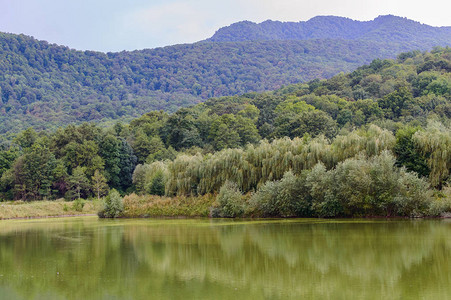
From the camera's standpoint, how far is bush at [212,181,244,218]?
43469 millimetres

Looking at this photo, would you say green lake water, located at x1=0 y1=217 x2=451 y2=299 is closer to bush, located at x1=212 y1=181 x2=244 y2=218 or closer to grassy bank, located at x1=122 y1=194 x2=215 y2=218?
bush, located at x1=212 y1=181 x2=244 y2=218

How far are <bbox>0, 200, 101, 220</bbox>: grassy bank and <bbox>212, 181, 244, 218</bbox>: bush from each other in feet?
78.6

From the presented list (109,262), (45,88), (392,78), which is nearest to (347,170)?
(109,262)

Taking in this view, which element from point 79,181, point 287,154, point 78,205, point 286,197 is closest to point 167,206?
point 287,154

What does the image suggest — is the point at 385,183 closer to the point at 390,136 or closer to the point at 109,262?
the point at 390,136

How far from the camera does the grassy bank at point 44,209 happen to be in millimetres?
57750

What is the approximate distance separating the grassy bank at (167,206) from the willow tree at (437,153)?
19.0m

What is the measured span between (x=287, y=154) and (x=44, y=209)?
3354 cm

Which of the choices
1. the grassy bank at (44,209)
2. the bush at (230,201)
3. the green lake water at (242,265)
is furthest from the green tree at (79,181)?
the green lake water at (242,265)

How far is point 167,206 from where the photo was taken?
50188 millimetres

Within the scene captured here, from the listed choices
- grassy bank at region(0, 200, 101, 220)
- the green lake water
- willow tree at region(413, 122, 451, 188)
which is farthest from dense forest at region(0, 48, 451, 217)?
the green lake water

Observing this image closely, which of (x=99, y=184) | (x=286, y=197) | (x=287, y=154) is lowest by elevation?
(x=99, y=184)

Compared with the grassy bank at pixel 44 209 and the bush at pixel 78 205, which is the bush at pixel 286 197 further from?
the bush at pixel 78 205

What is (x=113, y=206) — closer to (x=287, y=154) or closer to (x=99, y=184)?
(x=287, y=154)
